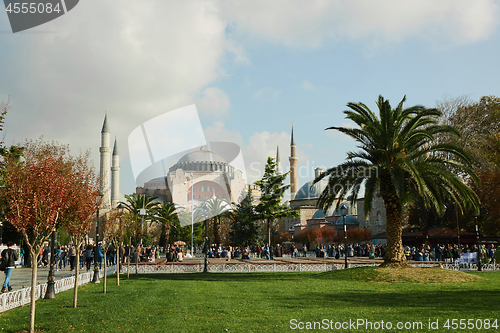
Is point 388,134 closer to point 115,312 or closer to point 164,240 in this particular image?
point 115,312

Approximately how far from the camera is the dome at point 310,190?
7088 cm

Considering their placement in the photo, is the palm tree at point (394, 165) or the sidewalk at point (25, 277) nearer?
the sidewalk at point (25, 277)

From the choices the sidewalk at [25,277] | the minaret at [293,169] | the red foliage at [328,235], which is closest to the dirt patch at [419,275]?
the sidewalk at [25,277]

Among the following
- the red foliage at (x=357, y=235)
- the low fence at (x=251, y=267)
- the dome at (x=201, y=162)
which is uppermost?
the dome at (x=201, y=162)

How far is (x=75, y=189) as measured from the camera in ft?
31.6

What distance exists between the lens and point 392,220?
16578 mm

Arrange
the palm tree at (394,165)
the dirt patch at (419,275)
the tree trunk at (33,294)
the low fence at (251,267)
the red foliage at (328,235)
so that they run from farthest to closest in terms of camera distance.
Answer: the red foliage at (328,235) → the low fence at (251,267) → the palm tree at (394,165) → the dirt patch at (419,275) → the tree trunk at (33,294)

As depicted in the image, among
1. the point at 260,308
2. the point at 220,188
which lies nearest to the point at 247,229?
the point at 260,308

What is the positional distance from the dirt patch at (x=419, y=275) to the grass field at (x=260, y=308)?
77 centimetres

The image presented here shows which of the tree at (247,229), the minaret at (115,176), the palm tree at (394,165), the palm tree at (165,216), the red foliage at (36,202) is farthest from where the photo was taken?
the minaret at (115,176)

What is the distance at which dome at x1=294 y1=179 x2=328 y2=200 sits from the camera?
7088cm

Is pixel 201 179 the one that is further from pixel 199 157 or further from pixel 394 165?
pixel 394 165

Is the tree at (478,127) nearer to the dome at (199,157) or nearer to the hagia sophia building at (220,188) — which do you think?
the hagia sophia building at (220,188)

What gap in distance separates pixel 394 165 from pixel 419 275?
13.3 ft
